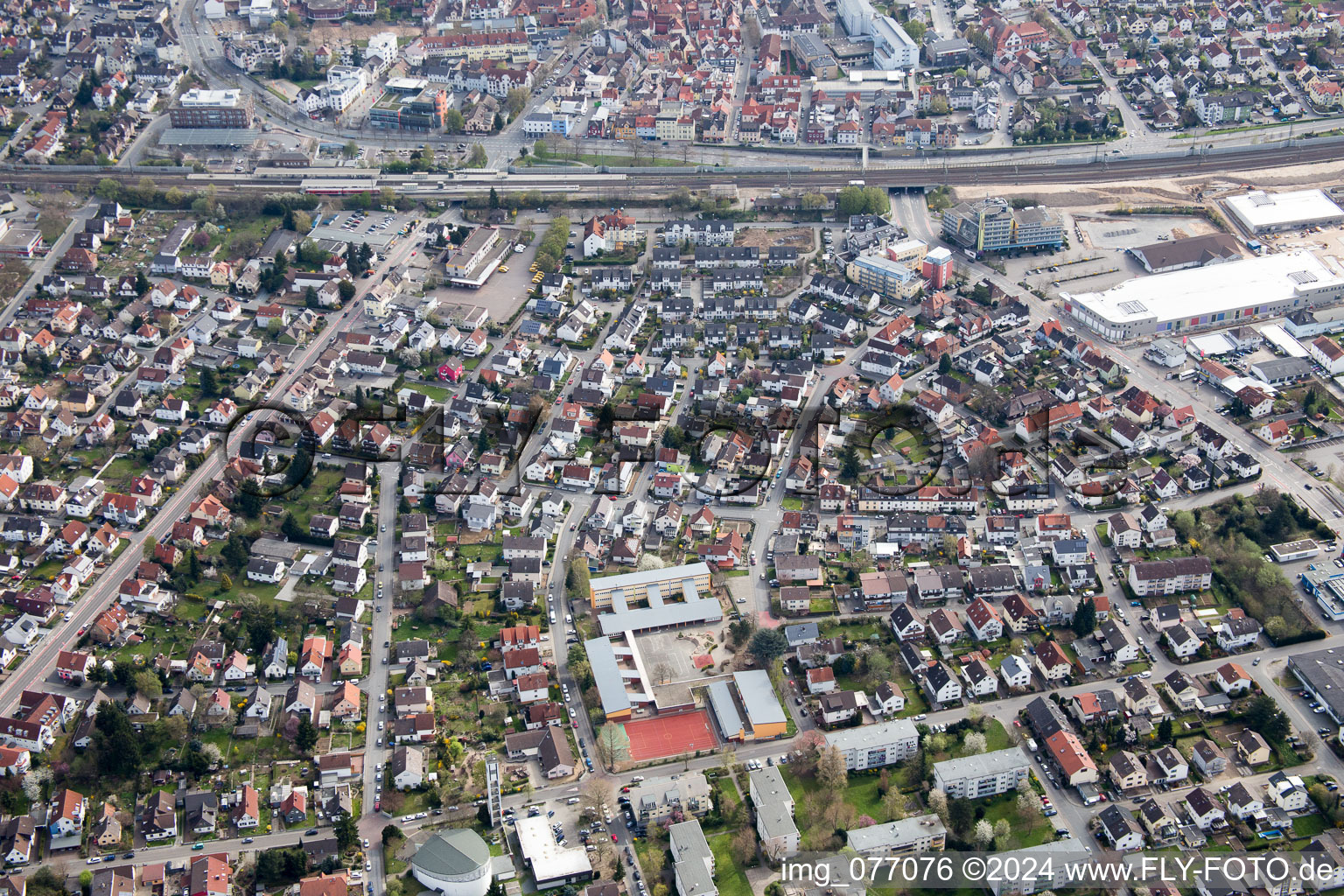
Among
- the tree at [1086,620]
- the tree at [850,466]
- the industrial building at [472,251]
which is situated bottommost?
the tree at [1086,620]

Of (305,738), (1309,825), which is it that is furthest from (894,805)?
(305,738)

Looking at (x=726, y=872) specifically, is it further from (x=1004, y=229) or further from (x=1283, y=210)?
(x=1283, y=210)

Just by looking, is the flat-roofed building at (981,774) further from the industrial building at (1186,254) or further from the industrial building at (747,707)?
the industrial building at (1186,254)

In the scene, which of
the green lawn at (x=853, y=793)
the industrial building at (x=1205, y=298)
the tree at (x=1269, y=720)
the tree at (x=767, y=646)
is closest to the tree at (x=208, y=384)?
the tree at (x=767, y=646)

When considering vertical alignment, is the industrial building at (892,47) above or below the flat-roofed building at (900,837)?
above

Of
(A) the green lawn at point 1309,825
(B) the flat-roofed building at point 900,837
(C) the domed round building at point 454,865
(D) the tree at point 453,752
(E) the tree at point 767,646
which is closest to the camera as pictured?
(C) the domed round building at point 454,865

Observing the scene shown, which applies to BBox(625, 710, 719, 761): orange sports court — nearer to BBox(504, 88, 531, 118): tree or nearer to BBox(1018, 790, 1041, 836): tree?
BBox(1018, 790, 1041, 836): tree

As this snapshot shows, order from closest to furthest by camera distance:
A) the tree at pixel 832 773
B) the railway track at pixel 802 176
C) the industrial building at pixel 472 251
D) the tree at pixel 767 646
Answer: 1. the tree at pixel 832 773
2. the tree at pixel 767 646
3. the industrial building at pixel 472 251
4. the railway track at pixel 802 176

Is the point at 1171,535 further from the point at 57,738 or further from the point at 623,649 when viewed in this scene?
the point at 57,738
